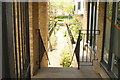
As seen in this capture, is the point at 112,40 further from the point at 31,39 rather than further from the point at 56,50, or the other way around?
the point at 56,50

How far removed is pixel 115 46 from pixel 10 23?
2.47m

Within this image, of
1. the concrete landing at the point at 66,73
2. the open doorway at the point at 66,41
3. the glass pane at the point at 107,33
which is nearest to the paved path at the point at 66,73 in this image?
the concrete landing at the point at 66,73

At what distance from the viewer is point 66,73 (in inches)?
211

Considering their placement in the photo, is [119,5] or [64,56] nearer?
Answer: [119,5]

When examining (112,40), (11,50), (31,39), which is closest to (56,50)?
(31,39)

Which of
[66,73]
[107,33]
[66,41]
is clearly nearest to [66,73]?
[66,73]

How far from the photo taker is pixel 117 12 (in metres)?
3.97

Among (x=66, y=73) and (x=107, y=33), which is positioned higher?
(x=107, y=33)

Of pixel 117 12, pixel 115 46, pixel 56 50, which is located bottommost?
pixel 56 50

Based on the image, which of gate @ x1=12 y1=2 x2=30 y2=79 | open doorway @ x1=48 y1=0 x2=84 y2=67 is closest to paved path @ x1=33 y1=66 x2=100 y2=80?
open doorway @ x1=48 y1=0 x2=84 y2=67

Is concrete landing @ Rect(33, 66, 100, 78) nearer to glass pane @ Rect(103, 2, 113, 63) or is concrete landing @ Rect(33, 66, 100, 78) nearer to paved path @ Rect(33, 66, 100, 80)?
paved path @ Rect(33, 66, 100, 80)

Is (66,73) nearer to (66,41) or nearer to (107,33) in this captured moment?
(107,33)

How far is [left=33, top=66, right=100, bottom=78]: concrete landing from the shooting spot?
511 cm

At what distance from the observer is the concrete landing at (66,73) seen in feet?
16.8
